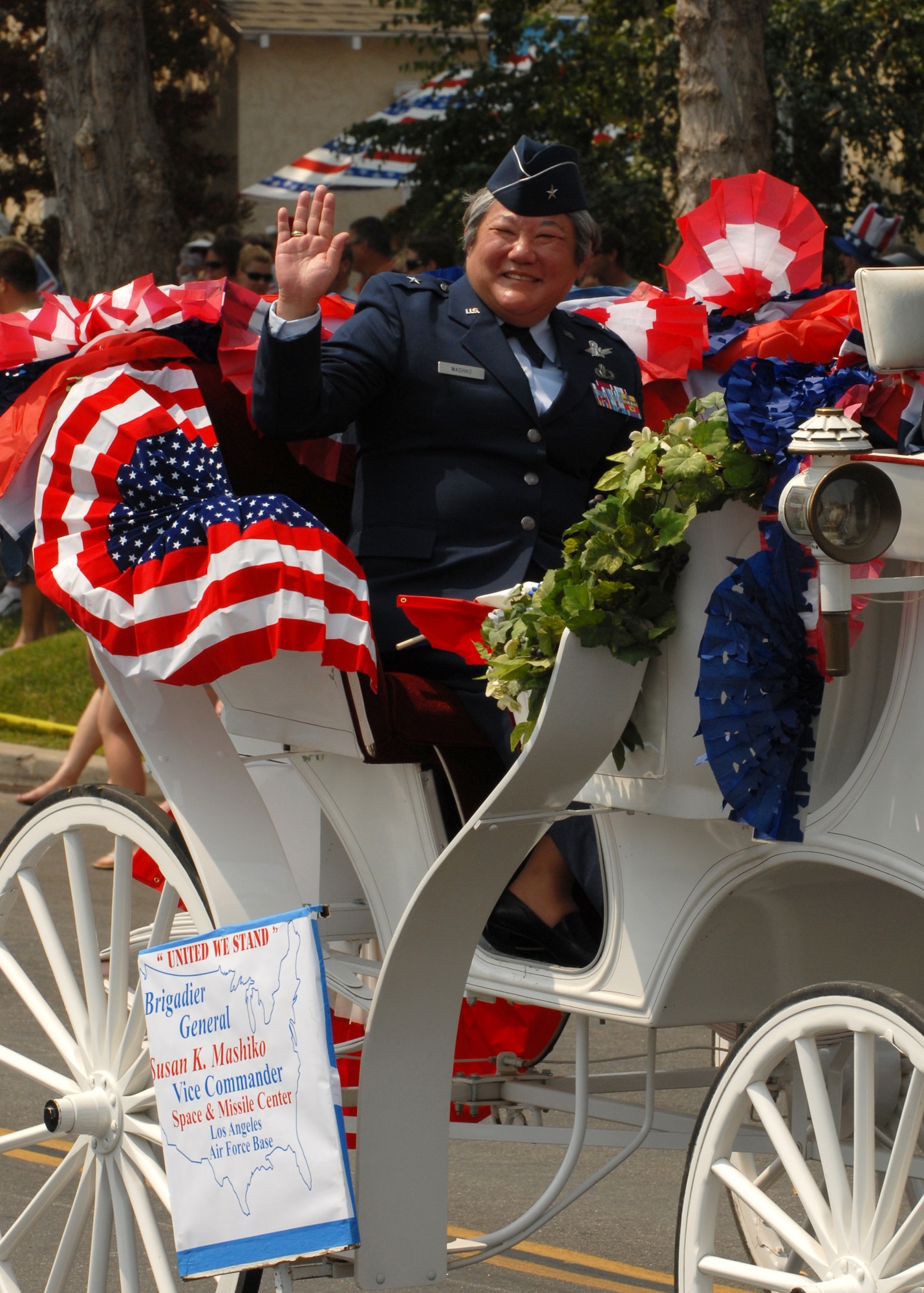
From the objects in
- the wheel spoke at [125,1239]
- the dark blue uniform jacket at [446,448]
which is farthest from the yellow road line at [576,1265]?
the dark blue uniform jacket at [446,448]

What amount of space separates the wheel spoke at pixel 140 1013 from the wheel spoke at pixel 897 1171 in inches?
52.2

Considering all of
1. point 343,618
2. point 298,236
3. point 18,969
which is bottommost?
point 18,969

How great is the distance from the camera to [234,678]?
9.17ft

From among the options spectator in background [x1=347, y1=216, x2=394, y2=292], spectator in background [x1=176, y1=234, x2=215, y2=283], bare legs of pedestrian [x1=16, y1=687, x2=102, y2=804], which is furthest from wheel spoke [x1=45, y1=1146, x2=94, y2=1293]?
spectator in background [x1=176, y1=234, x2=215, y2=283]

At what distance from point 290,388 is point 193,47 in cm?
2078

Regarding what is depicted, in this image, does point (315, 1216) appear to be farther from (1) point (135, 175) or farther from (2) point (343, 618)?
(1) point (135, 175)

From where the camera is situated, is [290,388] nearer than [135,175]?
Yes

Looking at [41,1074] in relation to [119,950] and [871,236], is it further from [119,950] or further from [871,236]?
[871,236]

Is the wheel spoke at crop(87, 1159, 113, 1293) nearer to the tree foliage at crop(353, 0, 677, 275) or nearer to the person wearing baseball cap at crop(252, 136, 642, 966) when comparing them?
the person wearing baseball cap at crop(252, 136, 642, 966)

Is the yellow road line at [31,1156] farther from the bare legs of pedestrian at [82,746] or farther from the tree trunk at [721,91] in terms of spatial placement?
A: the tree trunk at [721,91]

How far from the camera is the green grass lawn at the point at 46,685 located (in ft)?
29.0

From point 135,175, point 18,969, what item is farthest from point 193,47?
point 18,969

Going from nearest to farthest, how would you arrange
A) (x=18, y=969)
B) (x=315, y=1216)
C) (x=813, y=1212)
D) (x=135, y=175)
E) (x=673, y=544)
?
(x=813, y=1212) → (x=673, y=544) → (x=315, y=1216) → (x=18, y=969) → (x=135, y=175)

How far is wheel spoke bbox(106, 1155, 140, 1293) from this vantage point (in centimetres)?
282
